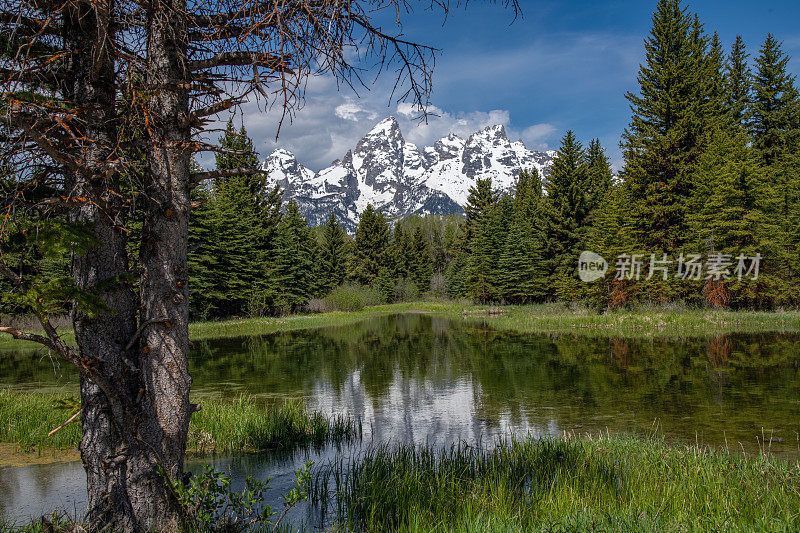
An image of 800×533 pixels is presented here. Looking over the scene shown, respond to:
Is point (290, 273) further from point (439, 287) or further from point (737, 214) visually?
point (737, 214)

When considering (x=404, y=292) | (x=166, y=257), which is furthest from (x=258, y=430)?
(x=404, y=292)

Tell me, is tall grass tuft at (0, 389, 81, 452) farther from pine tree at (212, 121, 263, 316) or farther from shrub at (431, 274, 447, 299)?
shrub at (431, 274, 447, 299)

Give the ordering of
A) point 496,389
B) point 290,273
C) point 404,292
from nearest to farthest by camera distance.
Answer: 1. point 496,389
2. point 290,273
3. point 404,292

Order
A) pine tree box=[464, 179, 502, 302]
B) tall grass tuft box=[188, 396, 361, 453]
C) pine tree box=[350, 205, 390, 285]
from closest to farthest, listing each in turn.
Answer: tall grass tuft box=[188, 396, 361, 453]
pine tree box=[464, 179, 502, 302]
pine tree box=[350, 205, 390, 285]

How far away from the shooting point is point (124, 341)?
3.82 m

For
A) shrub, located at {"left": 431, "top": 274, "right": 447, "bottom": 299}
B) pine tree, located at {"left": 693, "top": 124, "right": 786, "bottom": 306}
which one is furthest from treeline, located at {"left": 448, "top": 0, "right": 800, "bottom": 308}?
shrub, located at {"left": 431, "top": 274, "right": 447, "bottom": 299}

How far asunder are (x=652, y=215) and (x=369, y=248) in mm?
48515

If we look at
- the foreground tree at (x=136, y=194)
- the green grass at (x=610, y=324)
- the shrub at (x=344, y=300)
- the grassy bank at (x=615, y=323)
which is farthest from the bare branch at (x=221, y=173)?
the shrub at (x=344, y=300)

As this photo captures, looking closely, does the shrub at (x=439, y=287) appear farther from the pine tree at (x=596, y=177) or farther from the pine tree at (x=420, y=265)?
the pine tree at (x=596, y=177)

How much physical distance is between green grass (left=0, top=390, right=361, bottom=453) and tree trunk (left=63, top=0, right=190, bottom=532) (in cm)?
389

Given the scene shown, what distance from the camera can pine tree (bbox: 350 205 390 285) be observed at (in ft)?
238

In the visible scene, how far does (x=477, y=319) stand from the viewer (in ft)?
123

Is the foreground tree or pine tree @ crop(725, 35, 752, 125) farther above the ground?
pine tree @ crop(725, 35, 752, 125)

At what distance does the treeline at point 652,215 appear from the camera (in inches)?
1029
